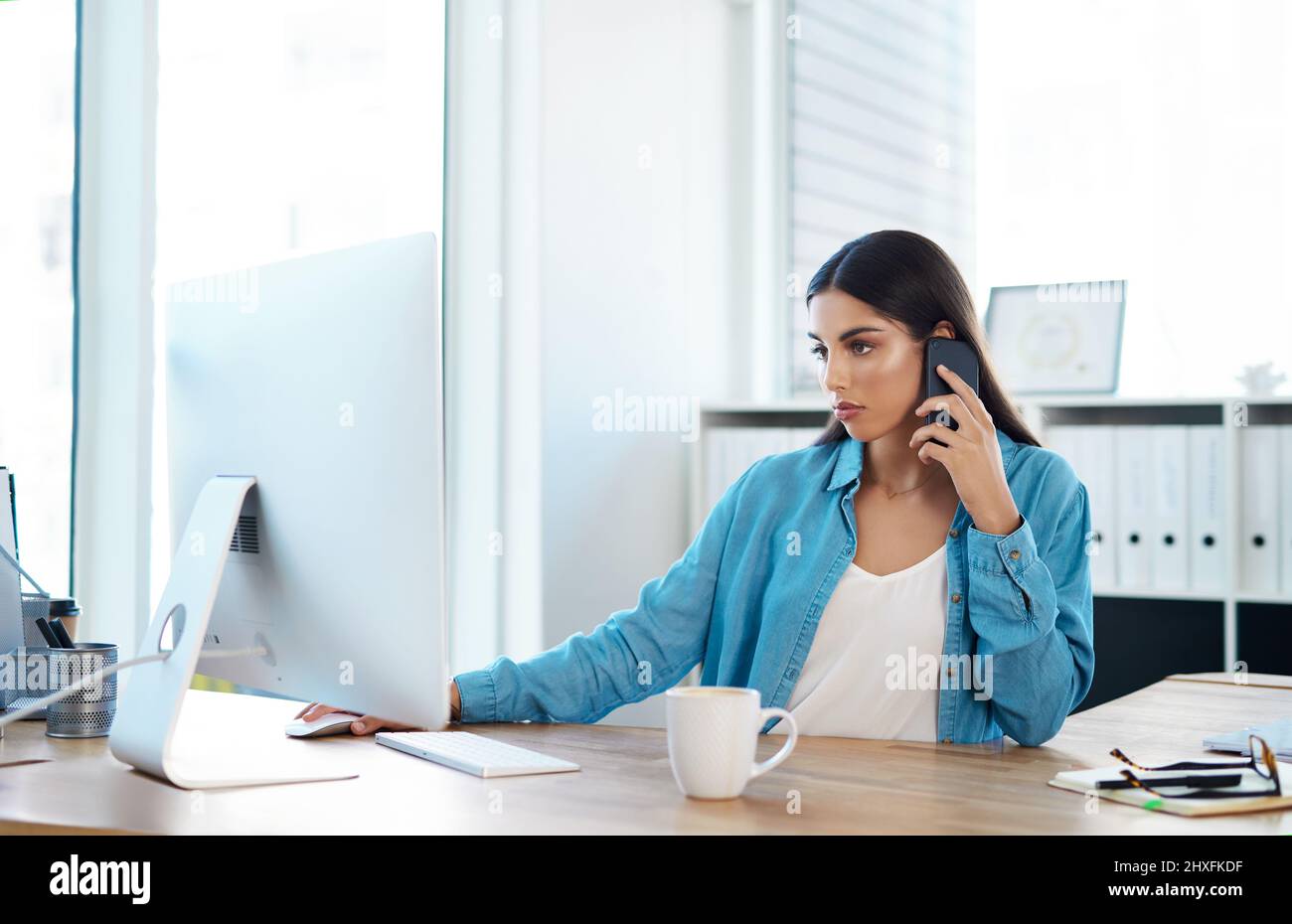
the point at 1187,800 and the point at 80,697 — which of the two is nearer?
the point at 1187,800

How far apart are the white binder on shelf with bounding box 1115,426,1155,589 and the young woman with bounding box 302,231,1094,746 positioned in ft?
3.74

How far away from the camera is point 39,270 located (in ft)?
7.21

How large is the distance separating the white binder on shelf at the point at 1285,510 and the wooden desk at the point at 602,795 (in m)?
1.37

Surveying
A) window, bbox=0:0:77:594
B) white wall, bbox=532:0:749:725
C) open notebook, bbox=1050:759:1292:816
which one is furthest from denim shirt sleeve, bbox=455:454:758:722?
white wall, bbox=532:0:749:725

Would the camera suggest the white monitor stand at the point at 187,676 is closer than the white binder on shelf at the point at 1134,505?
Result: Yes

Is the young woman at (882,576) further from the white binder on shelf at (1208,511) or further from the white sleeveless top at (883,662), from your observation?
the white binder on shelf at (1208,511)

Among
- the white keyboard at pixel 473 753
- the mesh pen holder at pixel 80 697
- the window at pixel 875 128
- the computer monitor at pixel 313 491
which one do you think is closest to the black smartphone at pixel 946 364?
the white keyboard at pixel 473 753

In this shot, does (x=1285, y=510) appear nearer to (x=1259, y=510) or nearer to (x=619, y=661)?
(x=1259, y=510)

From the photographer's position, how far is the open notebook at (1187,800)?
3.69 ft

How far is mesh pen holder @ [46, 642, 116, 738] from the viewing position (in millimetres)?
1483

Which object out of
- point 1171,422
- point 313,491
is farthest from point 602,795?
point 1171,422

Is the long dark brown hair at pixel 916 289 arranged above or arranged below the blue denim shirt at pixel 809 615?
above

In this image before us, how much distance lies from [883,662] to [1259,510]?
1.45 m

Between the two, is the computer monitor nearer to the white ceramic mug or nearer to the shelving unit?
the white ceramic mug
